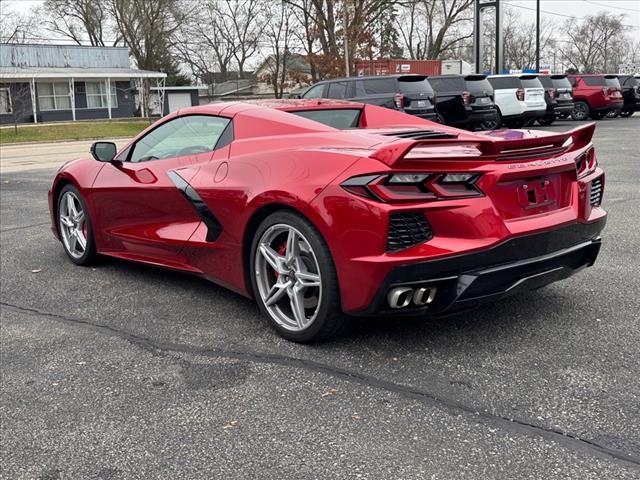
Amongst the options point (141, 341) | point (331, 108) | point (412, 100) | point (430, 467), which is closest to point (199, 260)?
point (141, 341)

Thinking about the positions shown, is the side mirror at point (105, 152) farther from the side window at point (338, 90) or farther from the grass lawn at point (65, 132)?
the grass lawn at point (65, 132)

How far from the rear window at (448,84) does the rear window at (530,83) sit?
3905 millimetres

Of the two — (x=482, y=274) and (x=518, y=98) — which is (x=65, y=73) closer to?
(x=518, y=98)

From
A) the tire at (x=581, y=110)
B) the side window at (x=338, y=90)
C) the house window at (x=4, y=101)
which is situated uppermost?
the house window at (x=4, y=101)

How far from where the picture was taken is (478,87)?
62.8ft

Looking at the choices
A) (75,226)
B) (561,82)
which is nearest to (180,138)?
(75,226)

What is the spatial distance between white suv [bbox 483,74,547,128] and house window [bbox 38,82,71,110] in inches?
1257

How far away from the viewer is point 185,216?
172 inches

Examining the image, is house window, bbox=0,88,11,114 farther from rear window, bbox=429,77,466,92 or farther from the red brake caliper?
the red brake caliper

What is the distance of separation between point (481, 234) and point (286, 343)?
4.13 feet

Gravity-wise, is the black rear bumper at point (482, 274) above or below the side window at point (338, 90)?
below

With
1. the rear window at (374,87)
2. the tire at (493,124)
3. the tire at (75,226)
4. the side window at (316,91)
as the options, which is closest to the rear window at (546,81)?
the tire at (493,124)

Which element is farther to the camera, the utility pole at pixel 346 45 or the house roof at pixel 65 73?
the house roof at pixel 65 73

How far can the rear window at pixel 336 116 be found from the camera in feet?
14.1
